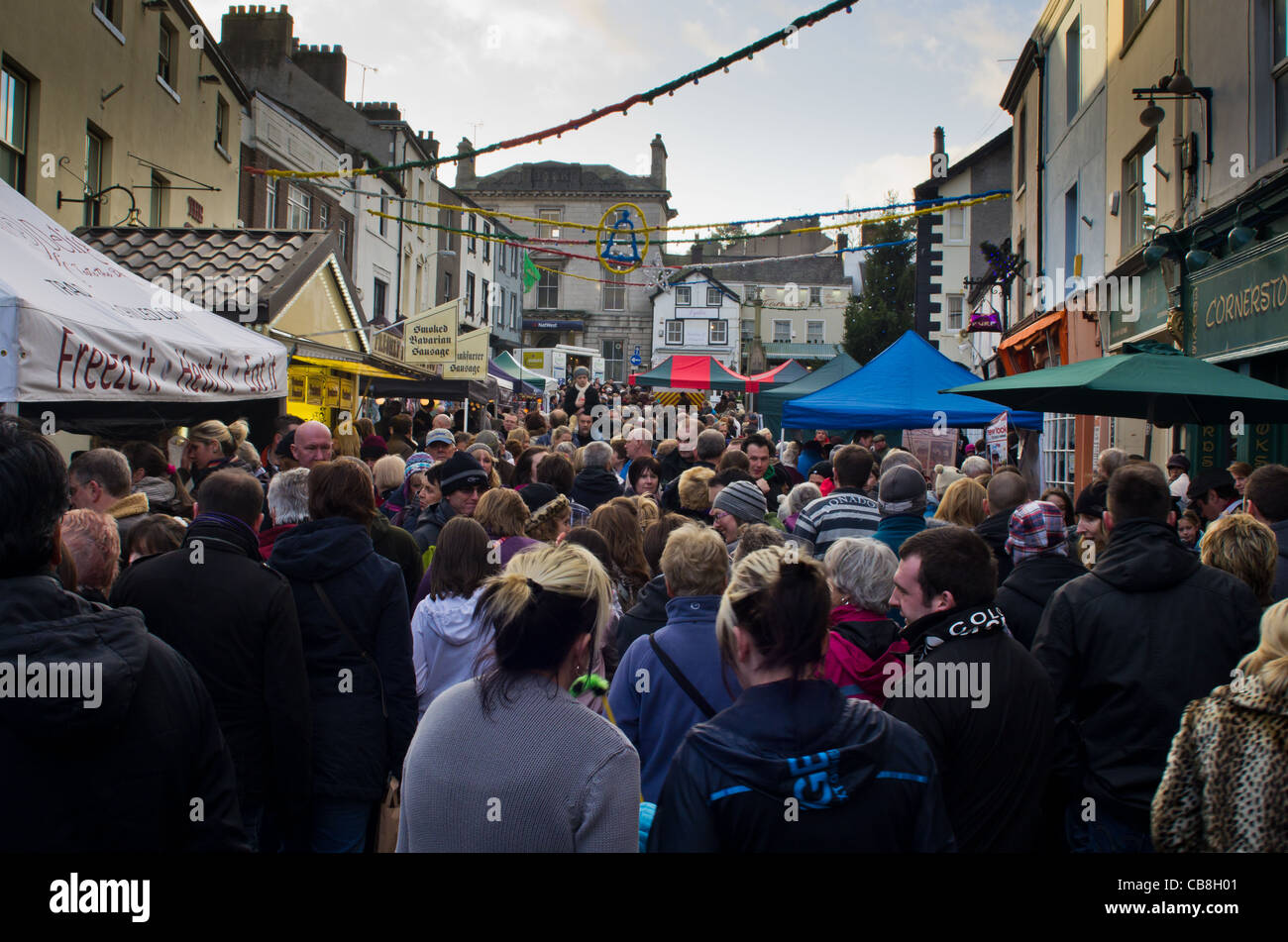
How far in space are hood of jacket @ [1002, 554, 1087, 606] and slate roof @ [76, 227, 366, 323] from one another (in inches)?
303

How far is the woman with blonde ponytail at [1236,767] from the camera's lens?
245cm

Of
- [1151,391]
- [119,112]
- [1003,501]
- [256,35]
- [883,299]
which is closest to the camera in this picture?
[1003,501]

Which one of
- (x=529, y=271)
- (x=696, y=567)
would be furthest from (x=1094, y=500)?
(x=529, y=271)

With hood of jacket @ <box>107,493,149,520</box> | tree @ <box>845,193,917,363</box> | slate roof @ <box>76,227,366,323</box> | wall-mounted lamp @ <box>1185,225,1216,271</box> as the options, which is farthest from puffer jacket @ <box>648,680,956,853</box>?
tree @ <box>845,193,917,363</box>

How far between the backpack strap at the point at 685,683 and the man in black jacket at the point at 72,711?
1.54m

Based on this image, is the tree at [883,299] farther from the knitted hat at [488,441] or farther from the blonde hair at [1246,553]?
the blonde hair at [1246,553]

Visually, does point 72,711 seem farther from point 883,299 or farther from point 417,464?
point 883,299

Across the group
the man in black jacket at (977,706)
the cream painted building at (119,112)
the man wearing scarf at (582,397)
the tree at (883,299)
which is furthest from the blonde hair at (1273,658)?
the tree at (883,299)

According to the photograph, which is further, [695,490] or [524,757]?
[695,490]

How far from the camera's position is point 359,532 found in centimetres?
399

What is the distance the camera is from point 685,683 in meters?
3.34

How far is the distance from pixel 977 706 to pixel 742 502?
3.44m
